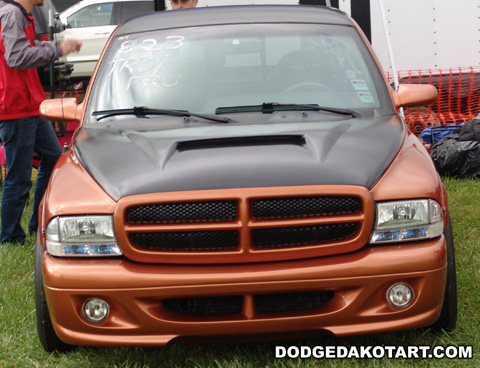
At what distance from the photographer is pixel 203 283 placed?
2904 mm

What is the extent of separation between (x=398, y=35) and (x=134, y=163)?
7470mm

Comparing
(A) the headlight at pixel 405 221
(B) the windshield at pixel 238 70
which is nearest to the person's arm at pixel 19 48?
(B) the windshield at pixel 238 70

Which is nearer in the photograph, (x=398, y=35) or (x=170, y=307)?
(x=170, y=307)

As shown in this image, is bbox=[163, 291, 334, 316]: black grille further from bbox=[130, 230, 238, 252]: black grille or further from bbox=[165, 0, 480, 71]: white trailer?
bbox=[165, 0, 480, 71]: white trailer

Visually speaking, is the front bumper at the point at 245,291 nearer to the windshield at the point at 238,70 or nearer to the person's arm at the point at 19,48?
the windshield at the point at 238,70

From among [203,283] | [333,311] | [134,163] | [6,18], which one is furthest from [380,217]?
[6,18]

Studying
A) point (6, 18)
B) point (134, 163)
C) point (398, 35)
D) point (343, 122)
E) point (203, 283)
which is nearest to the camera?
point (203, 283)

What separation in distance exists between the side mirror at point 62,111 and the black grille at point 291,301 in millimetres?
1646

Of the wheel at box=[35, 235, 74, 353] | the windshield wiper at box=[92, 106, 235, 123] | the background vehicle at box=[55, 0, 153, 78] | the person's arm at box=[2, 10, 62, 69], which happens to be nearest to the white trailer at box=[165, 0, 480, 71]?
the person's arm at box=[2, 10, 62, 69]

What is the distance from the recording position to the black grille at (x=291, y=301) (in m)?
3.04

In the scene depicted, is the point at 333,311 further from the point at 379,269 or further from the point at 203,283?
the point at 203,283

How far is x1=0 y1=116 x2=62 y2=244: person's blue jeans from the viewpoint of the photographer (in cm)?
558

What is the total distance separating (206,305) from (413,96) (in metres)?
1.71

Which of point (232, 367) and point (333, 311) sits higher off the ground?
point (333, 311)
